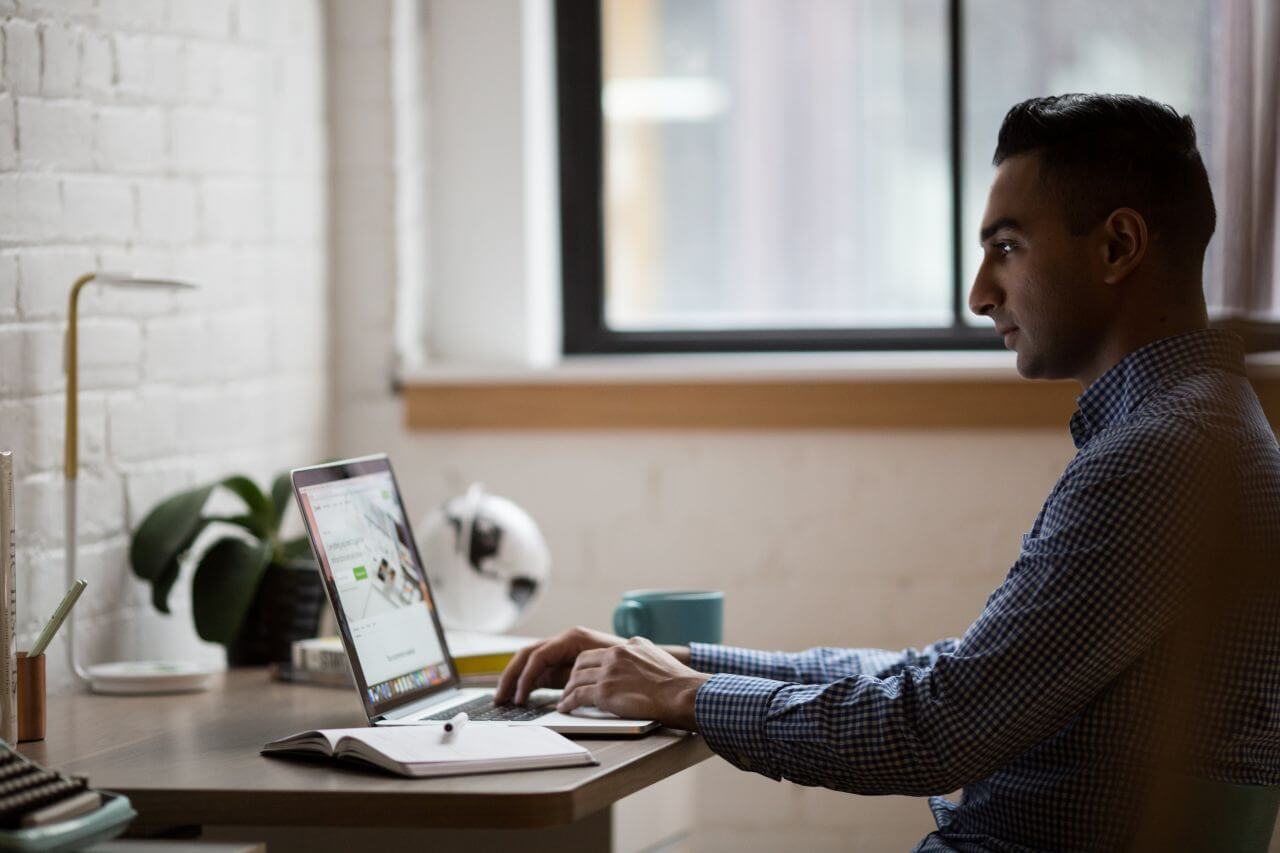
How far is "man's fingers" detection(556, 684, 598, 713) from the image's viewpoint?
4.59ft

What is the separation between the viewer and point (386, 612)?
5.02 feet

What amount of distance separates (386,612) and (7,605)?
0.37 meters

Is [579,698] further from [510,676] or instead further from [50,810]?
[50,810]

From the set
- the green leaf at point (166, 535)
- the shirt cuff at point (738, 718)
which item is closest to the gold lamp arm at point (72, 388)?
the green leaf at point (166, 535)

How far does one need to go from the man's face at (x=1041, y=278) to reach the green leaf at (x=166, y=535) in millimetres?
994

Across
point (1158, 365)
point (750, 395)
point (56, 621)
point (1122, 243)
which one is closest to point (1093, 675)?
point (1158, 365)

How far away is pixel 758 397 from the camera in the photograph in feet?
7.95

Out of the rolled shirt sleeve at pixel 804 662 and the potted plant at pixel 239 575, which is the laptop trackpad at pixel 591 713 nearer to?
the rolled shirt sleeve at pixel 804 662

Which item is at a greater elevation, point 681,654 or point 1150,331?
point 1150,331

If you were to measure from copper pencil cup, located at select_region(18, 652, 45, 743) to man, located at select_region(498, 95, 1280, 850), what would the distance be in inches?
19.2

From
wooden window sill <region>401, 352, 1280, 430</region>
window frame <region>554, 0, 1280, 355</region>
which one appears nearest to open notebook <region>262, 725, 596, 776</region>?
wooden window sill <region>401, 352, 1280, 430</region>

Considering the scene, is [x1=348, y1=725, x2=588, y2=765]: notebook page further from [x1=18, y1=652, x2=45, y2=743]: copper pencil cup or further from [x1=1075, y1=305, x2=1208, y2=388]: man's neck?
[x1=1075, y1=305, x2=1208, y2=388]: man's neck

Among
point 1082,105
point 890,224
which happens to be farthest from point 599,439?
point 1082,105

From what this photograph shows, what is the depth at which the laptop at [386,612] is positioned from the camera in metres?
1.42
